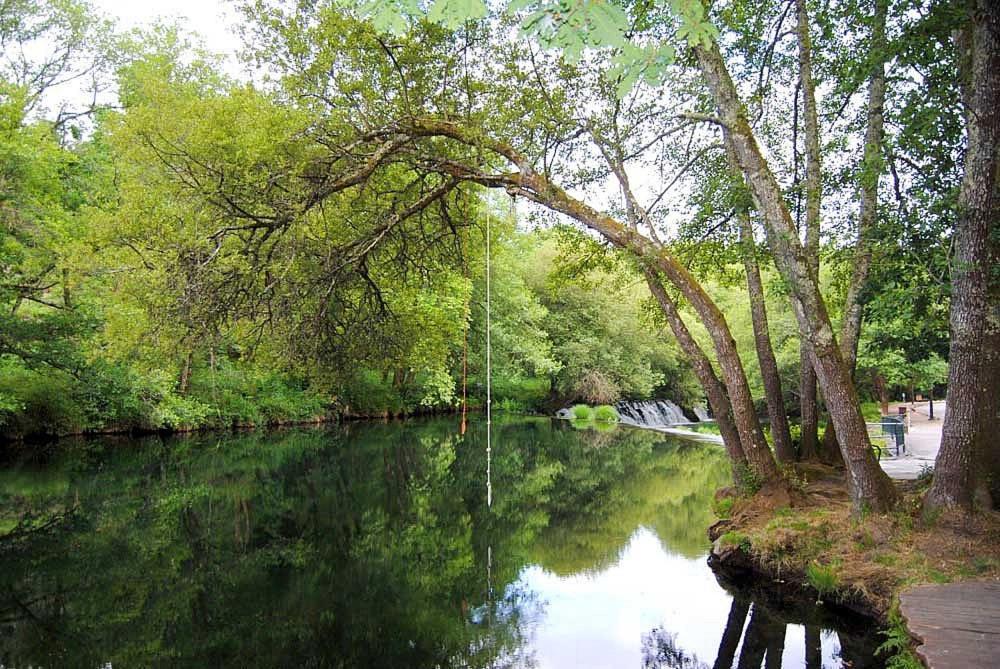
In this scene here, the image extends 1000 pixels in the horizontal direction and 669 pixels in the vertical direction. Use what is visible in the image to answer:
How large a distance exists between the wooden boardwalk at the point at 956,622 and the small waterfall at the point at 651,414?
27060 mm

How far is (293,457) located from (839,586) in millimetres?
13793

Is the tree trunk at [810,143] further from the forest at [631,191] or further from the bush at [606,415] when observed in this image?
the bush at [606,415]

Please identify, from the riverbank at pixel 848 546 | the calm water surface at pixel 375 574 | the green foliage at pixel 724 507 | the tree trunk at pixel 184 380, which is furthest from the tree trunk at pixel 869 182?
the tree trunk at pixel 184 380

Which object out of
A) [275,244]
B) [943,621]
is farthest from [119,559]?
[943,621]

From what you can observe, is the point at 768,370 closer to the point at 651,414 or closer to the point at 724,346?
the point at 724,346

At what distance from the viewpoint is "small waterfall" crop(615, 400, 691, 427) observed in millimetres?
33312

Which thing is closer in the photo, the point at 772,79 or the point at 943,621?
the point at 943,621

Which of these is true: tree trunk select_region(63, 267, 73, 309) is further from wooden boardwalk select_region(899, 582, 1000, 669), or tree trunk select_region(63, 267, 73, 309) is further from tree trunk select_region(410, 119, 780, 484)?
wooden boardwalk select_region(899, 582, 1000, 669)

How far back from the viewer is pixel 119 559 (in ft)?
27.3

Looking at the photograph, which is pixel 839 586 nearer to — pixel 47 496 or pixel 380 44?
pixel 380 44

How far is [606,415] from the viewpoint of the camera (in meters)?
33.0

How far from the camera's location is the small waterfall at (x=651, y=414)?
1312 inches

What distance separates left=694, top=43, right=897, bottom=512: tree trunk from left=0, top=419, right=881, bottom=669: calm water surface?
4.28 ft

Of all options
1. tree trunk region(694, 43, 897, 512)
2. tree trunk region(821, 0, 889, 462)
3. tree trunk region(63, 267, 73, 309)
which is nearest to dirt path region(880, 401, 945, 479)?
tree trunk region(821, 0, 889, 462)
